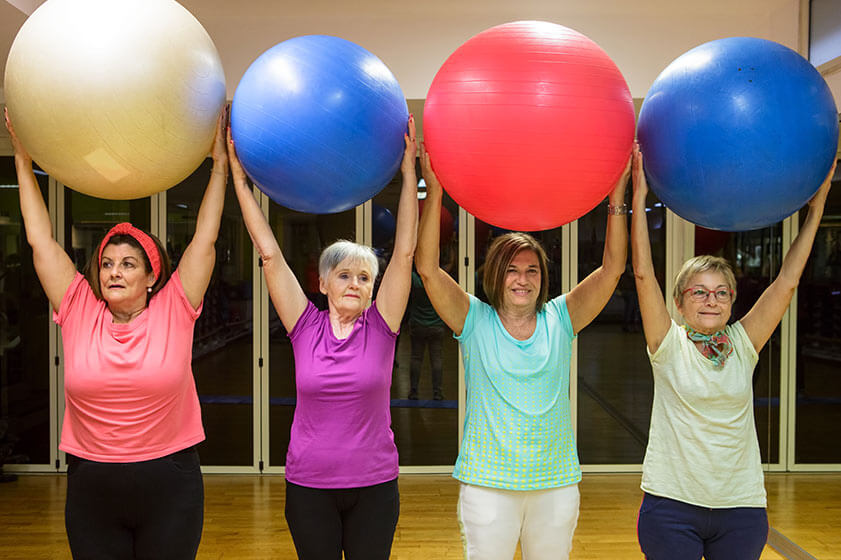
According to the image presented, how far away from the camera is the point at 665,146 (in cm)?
147

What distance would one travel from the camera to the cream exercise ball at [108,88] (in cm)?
133

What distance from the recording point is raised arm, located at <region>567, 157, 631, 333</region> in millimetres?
1660

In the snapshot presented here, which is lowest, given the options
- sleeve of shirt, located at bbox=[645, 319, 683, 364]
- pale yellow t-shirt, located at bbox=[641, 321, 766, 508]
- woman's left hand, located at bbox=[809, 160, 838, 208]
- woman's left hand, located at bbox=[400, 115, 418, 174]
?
pale yellow t-shirt, located at bbox=[641, 321, 766, 508]

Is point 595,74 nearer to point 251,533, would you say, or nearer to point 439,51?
point 439,51

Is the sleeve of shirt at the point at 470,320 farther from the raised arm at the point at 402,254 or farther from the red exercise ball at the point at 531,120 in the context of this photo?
the red exercise ball at the point at 531,120

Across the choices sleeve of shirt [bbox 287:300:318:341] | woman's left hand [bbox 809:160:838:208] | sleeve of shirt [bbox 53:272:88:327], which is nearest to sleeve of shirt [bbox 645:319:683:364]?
woman's left hand [bbox 809:160:838:208]

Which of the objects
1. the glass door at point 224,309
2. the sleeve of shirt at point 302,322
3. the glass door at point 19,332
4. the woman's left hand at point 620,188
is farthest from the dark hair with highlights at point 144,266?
the glass door at point 19,332

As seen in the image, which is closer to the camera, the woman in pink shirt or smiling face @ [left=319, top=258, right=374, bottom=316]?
the woman in pink shirt

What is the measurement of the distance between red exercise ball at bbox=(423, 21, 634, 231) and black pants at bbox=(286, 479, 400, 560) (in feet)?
2.65

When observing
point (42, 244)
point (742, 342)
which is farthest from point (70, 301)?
point (742, 342)

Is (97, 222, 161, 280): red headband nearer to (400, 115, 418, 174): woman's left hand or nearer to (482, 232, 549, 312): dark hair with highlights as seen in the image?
(400, 115, 418, 174): woman's left hand

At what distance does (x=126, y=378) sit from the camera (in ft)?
5.14

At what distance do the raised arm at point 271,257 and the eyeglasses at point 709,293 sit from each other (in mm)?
1057

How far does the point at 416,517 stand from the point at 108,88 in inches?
112
